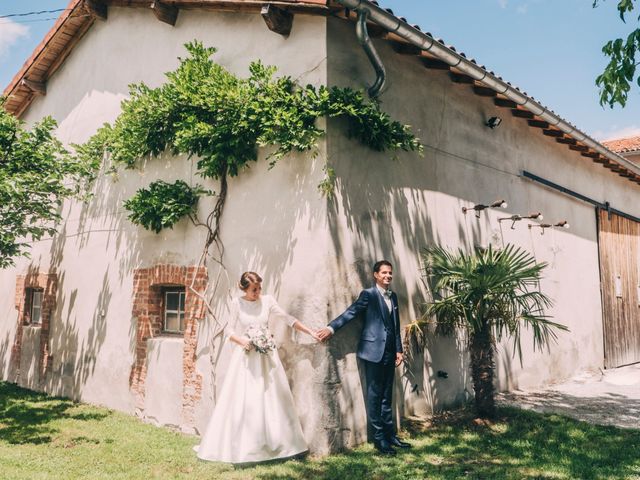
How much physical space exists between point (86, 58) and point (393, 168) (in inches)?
254

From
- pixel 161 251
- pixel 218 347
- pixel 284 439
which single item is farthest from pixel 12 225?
pixel 284 439

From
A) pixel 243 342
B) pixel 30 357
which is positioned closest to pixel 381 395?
pixel 243 342

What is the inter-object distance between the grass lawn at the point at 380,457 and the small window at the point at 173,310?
1293 mm

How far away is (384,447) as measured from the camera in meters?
5.56

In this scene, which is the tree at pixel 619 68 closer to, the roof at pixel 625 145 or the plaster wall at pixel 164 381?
the plaster wall at pixel 164 381

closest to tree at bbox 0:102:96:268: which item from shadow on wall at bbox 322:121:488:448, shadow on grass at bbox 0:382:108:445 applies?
shadow on grass at bbox 0:382:108:445

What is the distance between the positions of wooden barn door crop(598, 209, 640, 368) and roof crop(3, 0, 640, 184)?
1.40 meters

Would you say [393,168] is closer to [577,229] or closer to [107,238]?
[107,238]

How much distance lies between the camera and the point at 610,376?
1050 cm

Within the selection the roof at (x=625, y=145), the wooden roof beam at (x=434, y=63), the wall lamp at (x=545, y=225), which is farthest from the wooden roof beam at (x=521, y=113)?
the roof at (x=625, y=145)

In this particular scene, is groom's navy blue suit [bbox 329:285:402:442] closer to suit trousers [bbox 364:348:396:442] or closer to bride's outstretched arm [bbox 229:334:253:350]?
suit trousers [bbox 364:348:396:442]

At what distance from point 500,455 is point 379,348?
5.17ft

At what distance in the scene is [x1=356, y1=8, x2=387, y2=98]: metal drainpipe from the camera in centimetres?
580

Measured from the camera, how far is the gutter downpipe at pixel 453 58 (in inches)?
227
